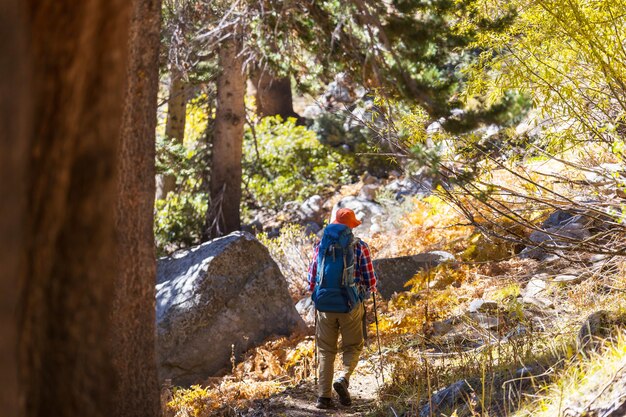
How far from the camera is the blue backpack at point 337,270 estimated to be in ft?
25.0

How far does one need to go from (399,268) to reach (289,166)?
7.35 meters

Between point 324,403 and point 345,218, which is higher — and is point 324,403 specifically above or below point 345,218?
below

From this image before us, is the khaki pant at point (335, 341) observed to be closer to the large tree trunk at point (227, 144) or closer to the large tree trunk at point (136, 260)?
the large tree trunk at point (136, 260)

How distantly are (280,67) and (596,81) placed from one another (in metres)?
6.15

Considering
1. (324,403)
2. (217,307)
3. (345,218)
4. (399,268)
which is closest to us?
(345,218)

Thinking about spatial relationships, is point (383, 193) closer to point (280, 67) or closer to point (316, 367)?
point (280, 67)

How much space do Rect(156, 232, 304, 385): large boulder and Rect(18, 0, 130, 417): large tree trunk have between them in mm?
7230

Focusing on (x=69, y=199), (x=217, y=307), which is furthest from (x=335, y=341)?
(x=69, y=199)

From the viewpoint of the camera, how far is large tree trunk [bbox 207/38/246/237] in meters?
13.5

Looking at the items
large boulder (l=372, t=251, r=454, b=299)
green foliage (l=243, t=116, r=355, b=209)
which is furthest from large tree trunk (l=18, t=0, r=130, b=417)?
green foliage (l=243, t=116, r=355, b=209)

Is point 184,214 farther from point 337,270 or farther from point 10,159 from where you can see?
point 10,159

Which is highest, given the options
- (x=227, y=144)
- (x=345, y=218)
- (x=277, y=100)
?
(x=277, y=100)

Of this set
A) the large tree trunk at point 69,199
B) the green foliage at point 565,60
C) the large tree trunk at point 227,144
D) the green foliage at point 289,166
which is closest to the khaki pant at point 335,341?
the green foliage at point 565,60

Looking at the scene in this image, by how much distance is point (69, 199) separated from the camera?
3.11 metres
